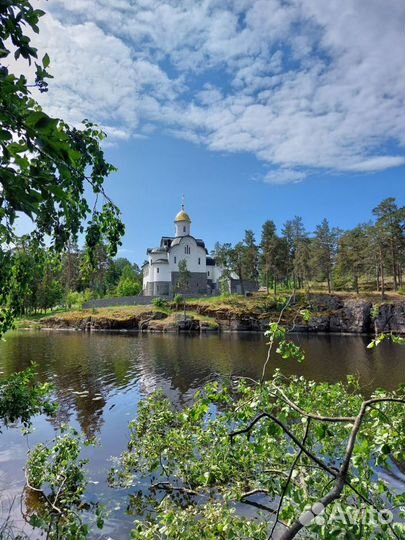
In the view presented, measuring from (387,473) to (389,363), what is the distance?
20.4 meters

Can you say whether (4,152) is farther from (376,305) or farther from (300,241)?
(300,241)

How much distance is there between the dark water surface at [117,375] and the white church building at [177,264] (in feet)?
106

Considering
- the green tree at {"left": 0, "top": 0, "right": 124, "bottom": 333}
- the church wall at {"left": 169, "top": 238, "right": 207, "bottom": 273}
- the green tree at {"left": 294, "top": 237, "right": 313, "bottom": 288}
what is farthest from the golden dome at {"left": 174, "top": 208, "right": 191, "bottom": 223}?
the green tree at {"left": 0, "top": 0, "right": 124, "bottom": 333}

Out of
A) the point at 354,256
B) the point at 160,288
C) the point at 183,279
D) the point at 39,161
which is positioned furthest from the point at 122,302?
the point at 39,161

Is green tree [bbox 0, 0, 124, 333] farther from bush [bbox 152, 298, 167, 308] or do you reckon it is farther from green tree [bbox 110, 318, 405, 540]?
bush [bbox 152, 298, 167, 308]

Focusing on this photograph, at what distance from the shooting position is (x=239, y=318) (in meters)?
61.2

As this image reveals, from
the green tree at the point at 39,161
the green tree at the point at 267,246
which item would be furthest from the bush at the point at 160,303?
the green tree at the point at 39,161

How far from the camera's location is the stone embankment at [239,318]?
5675 centimetres

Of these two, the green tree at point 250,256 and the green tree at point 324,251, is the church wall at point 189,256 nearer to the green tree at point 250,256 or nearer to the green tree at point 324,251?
the green tree at point 250,256

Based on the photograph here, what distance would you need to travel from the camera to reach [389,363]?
28.3 m

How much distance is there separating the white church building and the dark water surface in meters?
32.4

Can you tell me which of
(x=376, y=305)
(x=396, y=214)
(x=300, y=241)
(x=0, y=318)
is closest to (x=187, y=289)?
(x=300, y=241)

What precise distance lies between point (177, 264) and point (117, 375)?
52.5 metres

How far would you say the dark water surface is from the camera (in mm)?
9641
